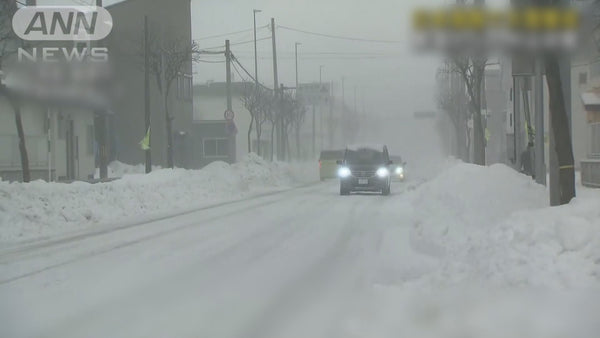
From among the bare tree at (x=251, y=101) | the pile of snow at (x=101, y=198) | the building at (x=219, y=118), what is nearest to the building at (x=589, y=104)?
the pile of snow at (x=101, y=198)

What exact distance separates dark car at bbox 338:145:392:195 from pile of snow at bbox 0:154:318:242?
15.3 feet

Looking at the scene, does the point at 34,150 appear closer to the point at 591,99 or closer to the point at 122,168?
the point at 122,168

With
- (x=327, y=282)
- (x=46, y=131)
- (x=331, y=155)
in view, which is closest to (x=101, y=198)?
(x=46, y=131)

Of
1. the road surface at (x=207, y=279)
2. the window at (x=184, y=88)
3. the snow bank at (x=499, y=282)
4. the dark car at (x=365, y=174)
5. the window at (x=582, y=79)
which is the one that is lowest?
the road surface at (x=207, y=279)

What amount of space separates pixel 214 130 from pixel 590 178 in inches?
1670

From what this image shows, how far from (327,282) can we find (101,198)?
11.8 metres

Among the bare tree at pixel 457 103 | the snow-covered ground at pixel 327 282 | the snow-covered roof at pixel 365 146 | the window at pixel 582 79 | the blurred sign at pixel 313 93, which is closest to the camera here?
the snow-covered ground at pixel 327 282

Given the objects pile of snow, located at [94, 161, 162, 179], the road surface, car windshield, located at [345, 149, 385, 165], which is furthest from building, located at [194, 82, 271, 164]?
the road surface

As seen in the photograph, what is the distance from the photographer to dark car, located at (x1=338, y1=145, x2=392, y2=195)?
26422mm

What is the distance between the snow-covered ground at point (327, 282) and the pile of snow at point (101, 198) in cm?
196

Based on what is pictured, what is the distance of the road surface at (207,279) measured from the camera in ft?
22.0

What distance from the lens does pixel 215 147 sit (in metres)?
63.2

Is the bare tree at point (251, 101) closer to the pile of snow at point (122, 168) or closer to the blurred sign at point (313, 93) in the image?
the pile of snow at point (122, 168)

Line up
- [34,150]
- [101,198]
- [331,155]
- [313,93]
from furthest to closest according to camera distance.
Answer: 1. [313,93]
2. [331,155]
3. [34,150]
4. [101,198]
